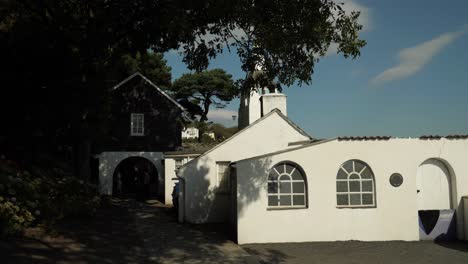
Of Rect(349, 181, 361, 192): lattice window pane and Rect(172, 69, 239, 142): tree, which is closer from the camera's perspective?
Rect(349, 181, 361, 192): lattice window pane

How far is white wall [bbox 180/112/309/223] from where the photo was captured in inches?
714

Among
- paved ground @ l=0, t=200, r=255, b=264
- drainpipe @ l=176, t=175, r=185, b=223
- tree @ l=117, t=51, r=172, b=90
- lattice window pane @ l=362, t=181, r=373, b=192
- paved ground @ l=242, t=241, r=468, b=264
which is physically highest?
tree @ l=117, t=51, r=172, b=90

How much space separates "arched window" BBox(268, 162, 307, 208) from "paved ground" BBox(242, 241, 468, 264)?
1305 millimetres

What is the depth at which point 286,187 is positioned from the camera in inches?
536

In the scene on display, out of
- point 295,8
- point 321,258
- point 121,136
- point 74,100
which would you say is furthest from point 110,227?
point 121,136

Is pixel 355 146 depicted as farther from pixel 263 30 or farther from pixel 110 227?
pixel 110 227

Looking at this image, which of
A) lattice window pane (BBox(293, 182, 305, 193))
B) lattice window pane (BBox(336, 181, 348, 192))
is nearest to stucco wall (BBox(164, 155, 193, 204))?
lattice window pane (BBox(293, 182, 305, 193))

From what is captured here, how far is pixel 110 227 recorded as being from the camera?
14.8m

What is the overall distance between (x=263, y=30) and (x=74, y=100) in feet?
31.7

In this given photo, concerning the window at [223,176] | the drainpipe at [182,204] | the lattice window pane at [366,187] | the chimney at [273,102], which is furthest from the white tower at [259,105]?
the lattice window pane at [366,187]

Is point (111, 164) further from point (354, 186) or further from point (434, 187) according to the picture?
point (434, 187)

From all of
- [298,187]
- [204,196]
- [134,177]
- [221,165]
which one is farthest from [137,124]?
[298,187]

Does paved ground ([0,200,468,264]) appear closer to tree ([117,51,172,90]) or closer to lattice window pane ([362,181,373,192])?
lattice window pane ([362,181,373,192])

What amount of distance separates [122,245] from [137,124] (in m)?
18.0
